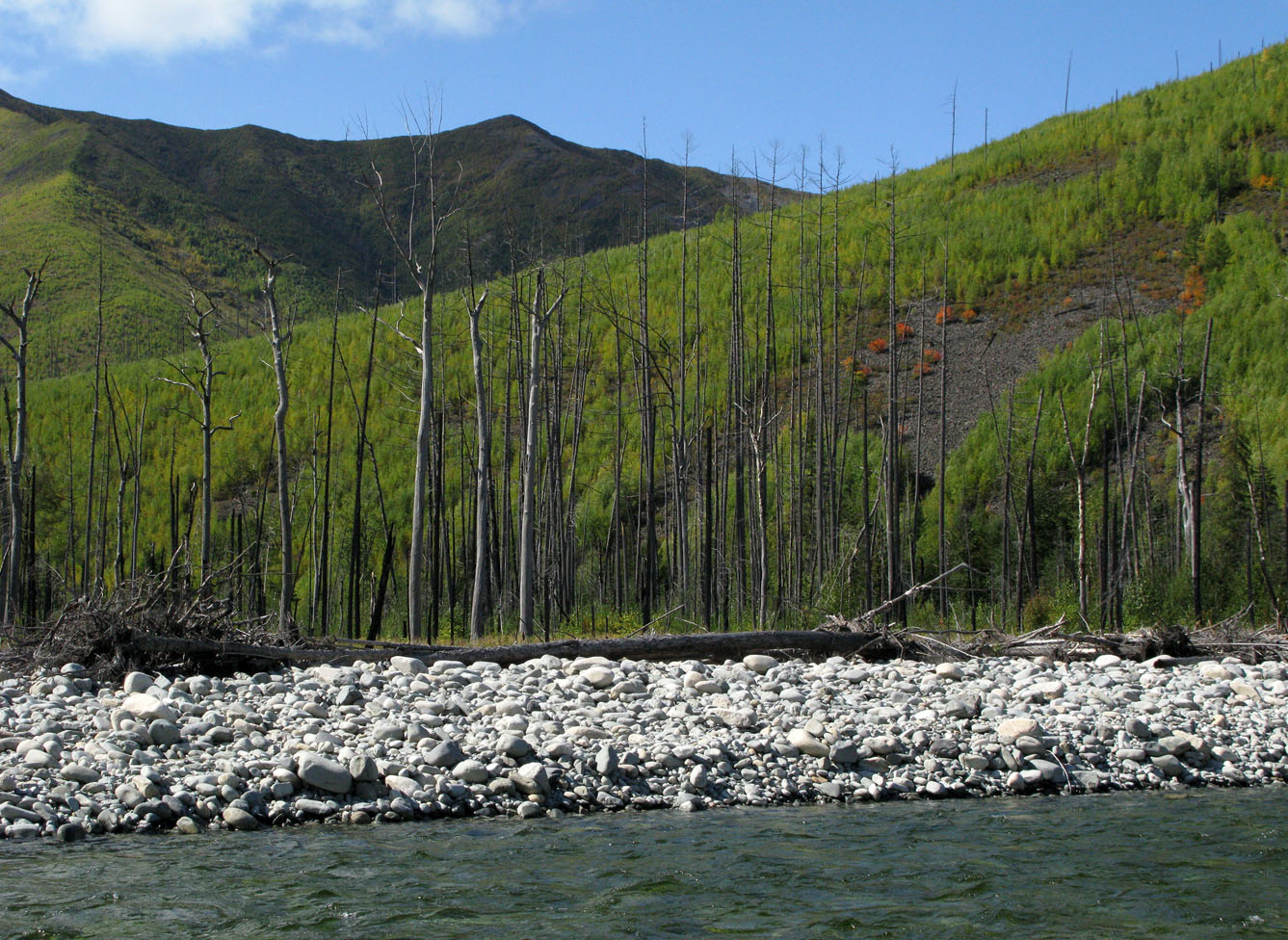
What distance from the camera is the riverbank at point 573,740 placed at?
5.27m

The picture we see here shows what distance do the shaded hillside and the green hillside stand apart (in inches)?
115

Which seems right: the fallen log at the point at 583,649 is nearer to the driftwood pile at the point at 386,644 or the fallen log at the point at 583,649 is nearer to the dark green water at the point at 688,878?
the driftwood pile at the point at 386,644

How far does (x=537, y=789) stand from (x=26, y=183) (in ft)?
307

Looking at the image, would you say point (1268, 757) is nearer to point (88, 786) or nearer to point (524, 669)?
point (524, 669)

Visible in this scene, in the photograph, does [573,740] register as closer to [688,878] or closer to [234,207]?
[688,878]

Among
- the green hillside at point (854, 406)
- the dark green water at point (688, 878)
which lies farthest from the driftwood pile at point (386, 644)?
the dark green water at point (688, 878)

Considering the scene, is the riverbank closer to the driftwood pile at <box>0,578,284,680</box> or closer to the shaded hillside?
the driftwood pile at <box>0,578,284,680</box>

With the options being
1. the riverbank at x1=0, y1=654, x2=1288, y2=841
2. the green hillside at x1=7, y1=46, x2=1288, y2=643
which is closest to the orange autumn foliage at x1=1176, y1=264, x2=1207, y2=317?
the green hillside at x1=7, y1=46, x2=1288, y2=643

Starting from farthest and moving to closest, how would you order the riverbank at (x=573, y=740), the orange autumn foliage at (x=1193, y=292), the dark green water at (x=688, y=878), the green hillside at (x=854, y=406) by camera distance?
1. the orange autumn foliage at (x=1193, y=292)
2. the green hillside at (x=854, y=406)
3. the riverbank at (x=573, y=740)
4. the dark green water at (x=688, y=878)

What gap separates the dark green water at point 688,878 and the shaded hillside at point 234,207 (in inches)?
336

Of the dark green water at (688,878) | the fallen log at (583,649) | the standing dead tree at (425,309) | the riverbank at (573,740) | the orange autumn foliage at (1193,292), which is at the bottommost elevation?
the dark green water at (688,878)

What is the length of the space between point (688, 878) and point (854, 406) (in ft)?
75.7

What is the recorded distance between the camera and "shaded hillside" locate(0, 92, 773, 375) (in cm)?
4457

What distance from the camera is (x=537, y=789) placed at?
18.1 feet
